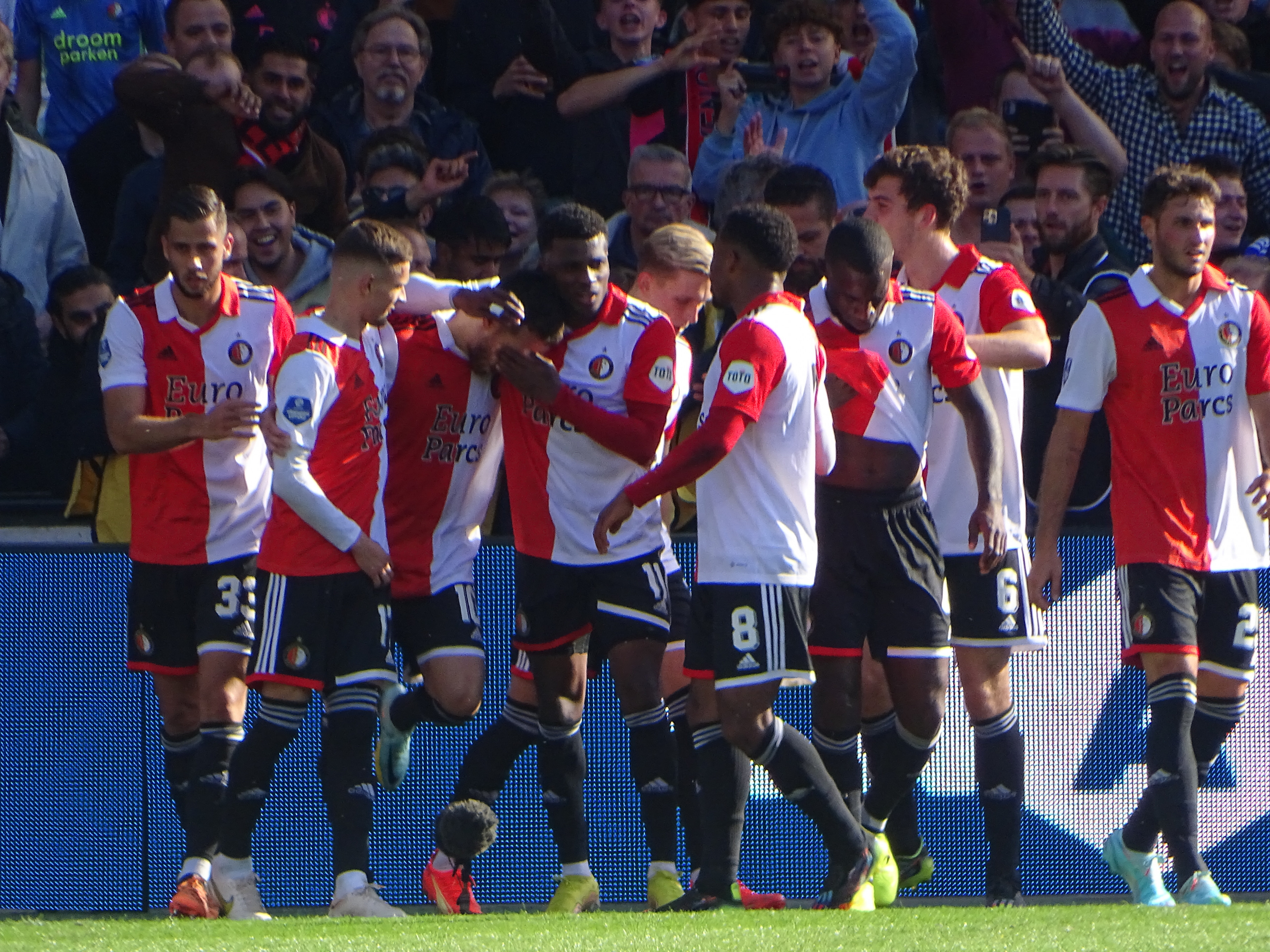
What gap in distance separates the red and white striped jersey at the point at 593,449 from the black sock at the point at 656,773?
58 cm

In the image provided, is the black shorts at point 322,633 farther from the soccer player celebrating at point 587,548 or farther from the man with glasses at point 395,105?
the man with glasses at point 395,105

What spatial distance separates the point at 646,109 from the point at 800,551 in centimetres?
453

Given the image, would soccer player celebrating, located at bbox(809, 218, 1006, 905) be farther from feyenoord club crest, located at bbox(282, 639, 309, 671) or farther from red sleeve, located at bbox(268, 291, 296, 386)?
red sleeve, located at bbox(268, 291, 296, 386)

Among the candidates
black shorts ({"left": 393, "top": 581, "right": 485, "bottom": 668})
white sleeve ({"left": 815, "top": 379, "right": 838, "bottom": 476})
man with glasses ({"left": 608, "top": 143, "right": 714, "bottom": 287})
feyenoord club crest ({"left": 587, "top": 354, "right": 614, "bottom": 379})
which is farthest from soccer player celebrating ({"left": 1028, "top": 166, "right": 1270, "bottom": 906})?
man with glasses ({"left": 608, "top": 143, "right": 714, "bottom": 287})

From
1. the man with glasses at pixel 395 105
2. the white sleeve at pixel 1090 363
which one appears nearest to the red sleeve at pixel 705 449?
the white sleeve at pixel 1090 363

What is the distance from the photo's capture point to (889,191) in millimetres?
6332

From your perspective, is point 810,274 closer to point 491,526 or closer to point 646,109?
point 491,526

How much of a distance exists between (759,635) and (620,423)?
0.88m

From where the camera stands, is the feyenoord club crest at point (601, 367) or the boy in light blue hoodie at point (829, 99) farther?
the boy in light blue hoodie at point (829, 99)

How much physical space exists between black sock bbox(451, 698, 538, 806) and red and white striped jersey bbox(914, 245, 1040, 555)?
158 centimetres

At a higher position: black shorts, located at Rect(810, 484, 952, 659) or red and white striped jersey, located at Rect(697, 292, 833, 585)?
red and white striped jersey, located at Rect(697, 292, 833, 585)

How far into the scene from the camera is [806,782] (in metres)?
5.57

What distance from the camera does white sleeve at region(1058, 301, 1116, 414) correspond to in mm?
6301

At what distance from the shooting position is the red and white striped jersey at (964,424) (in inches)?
246
